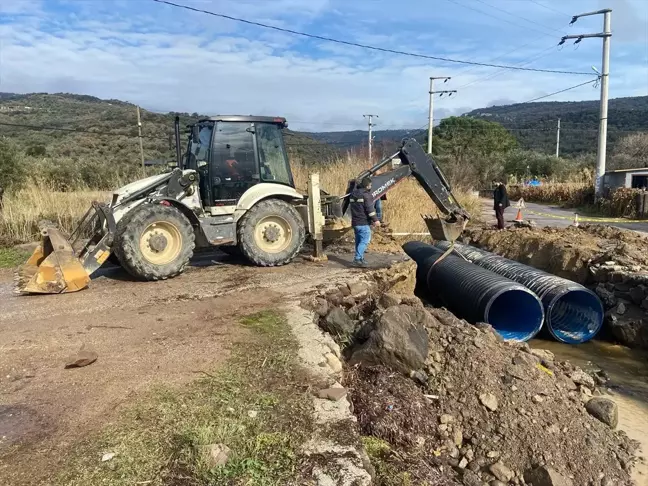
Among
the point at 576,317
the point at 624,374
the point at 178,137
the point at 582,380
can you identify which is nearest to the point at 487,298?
the point at 582,380

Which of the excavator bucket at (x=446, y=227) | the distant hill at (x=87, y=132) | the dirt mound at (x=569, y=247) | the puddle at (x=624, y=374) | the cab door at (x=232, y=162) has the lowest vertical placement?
the puddle at (x=624, y=374)

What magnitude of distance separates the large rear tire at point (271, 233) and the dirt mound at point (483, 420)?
3.44 meters

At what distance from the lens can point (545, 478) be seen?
175 inches

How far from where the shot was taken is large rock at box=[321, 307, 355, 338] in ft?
21.0

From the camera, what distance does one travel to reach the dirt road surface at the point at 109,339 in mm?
3762

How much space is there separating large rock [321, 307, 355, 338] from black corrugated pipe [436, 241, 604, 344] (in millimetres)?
4264

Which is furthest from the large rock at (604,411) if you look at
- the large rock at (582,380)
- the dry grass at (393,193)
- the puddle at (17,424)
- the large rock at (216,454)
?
the dry grass at (393,193)

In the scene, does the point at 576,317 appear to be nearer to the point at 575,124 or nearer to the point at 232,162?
the point at 232,162

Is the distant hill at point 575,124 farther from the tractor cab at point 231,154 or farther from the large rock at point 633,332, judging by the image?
the tractor cab at point 231,154

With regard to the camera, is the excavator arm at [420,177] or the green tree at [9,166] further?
the green tree at [9,166]

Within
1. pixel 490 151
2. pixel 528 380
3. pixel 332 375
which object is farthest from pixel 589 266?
pixel 490 151

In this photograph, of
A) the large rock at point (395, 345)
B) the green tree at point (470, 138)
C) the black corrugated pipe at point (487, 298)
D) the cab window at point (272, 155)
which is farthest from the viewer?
the green tree at point (470, 138)

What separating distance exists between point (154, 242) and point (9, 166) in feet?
52.4

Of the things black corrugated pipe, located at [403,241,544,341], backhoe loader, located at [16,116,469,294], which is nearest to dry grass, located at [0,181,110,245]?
backhoe loader, located at [16,116,469,294]
